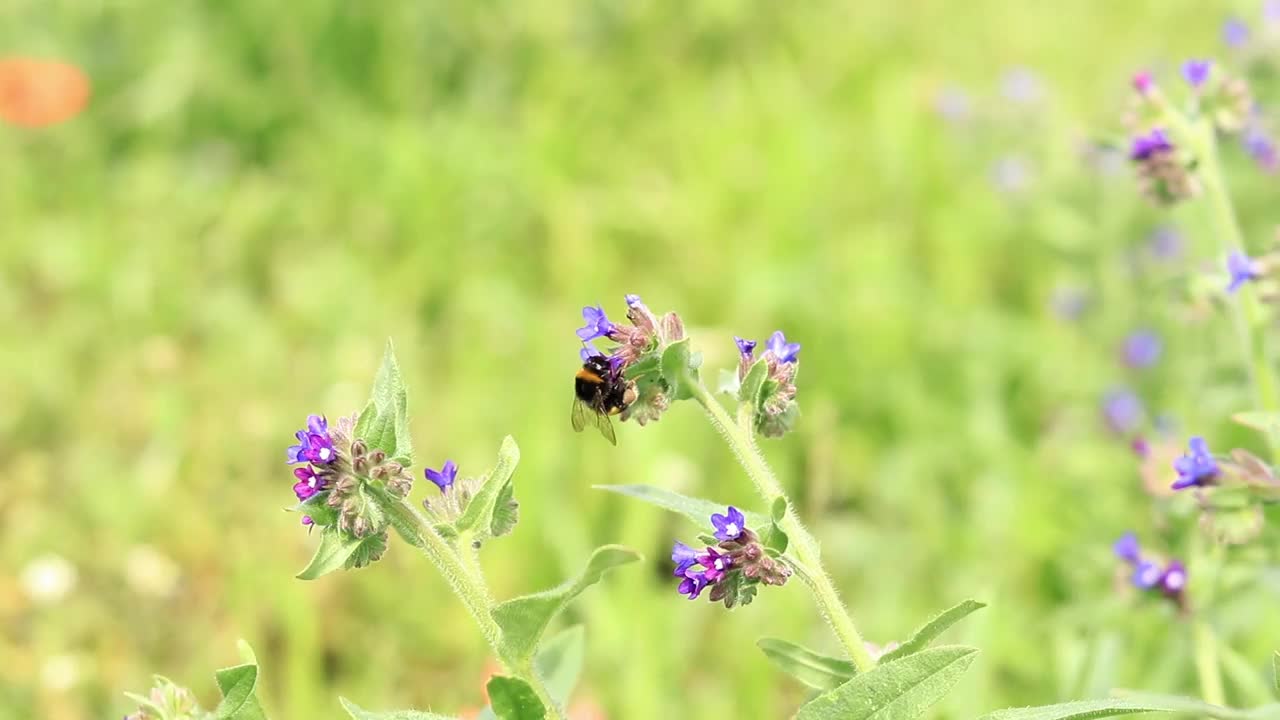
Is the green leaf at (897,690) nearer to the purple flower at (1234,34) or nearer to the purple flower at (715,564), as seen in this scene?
the purple flower at (715,564)

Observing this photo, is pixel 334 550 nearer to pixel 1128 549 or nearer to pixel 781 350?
pixel 781 350

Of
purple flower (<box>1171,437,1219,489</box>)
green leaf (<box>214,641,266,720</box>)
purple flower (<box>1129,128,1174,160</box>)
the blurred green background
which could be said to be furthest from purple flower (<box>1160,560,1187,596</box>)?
green leaf (<box>214,641,266,720</box>)

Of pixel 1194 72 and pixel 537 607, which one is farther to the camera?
pixel 1194 72

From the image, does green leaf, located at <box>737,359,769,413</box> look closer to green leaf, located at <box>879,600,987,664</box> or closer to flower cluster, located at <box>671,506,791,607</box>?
flower cluster, located at <box>671,506,791,607</box>

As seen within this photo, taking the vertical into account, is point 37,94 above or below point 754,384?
above

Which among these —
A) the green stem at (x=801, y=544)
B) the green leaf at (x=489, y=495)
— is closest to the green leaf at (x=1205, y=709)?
the green stem at (x=801, y=544)

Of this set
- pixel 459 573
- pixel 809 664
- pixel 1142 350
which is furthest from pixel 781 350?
pixel 1142 350

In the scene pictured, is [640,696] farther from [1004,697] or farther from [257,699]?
[257,699]
